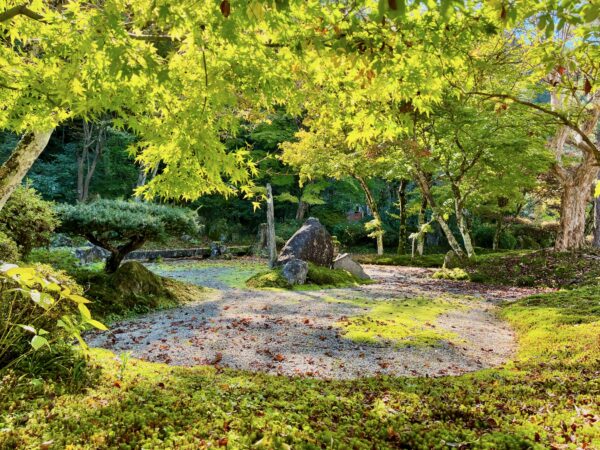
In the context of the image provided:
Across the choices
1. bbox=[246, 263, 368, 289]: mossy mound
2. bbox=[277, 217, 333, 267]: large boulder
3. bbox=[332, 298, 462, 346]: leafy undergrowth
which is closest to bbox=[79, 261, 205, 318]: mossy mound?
bbox=[246, 263, 368, 289]: mossy mound

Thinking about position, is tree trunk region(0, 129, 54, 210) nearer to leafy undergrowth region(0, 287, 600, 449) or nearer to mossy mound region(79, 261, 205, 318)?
mossy mound region(79, 261, 205, 318)

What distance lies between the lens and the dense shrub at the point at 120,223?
802 cm

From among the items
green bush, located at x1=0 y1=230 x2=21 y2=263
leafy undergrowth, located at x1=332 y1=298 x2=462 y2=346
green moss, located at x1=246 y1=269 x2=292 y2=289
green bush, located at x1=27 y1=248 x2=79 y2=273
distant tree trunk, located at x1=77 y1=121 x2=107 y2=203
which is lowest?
leafy undergrowth, located at x1=332 y1=298 x2=462 y2=346

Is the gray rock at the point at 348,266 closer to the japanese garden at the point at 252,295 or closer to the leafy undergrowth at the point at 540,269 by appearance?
the japanese garden at the point at 252,295

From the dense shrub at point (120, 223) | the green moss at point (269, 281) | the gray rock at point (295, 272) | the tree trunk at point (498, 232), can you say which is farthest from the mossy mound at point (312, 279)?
the tree trunk at point (498, 232)

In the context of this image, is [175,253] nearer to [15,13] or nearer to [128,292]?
[128,292]

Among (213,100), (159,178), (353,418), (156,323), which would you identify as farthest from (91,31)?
(156,323)

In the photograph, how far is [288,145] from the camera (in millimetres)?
20438

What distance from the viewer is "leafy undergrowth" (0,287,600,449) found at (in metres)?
2.22

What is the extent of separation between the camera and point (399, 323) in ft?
23.9

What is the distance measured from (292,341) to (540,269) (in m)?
11.8

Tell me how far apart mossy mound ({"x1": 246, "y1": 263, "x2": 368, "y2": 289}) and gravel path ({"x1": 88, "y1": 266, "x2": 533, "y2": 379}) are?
5.43 ft

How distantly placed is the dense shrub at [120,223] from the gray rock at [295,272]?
3.15 m

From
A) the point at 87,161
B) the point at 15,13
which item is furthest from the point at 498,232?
the point at 15,13
